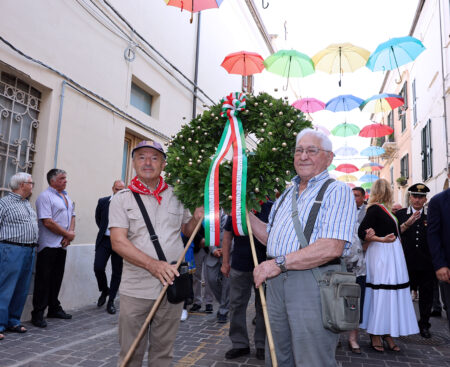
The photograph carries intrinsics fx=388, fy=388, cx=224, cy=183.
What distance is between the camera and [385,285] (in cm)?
484

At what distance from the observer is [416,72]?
1641 cm

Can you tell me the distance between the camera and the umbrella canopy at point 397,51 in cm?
947

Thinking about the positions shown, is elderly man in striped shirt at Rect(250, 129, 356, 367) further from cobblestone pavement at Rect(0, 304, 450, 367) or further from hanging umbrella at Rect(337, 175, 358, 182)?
hanging umbrella at Rect(337, 175, 358, 182)

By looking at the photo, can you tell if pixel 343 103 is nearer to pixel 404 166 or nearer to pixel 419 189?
pixel 419 189

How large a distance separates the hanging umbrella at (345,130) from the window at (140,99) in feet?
32.5

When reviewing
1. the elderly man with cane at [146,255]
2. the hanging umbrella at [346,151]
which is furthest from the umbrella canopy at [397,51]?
the hanging umbrella at [346,151]

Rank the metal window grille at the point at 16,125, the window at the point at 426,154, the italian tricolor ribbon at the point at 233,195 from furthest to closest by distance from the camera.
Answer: the window at the point at 426,154, the metal window grille at the point at 16,125, the italian tricolor ribbon at the point at 233,195

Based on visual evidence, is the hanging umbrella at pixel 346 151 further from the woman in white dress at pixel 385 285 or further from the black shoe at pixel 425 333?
the woman in white dress at pixel 385 285

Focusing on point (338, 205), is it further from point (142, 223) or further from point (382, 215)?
point (382, 215)

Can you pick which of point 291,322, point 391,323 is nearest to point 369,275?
point 391,323

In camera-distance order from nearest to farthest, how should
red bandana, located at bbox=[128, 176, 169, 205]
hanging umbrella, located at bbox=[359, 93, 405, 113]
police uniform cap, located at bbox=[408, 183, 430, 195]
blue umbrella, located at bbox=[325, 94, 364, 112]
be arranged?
red bandana, located at bbox=[128, 176, 169, 205]
police uniform cap, located at bbox=[408, 183, 430, 195]
hanging umbrella, located at bbox=[359, 93, 405, 113]
blue umbrella, located at bbox=[325, 94, 364, 112]

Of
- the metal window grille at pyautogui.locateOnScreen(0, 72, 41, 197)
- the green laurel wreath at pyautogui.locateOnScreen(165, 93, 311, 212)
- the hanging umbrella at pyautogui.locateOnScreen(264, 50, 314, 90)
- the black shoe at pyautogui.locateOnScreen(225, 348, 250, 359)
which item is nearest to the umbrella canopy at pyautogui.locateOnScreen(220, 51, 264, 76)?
the hanging umbrella at pyautogui.locateOnScreen(264, 50, 314, 90)

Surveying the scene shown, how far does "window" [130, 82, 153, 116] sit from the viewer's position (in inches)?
358

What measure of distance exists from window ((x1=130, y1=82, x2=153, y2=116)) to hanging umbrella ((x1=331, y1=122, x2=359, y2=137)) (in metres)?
9.90
